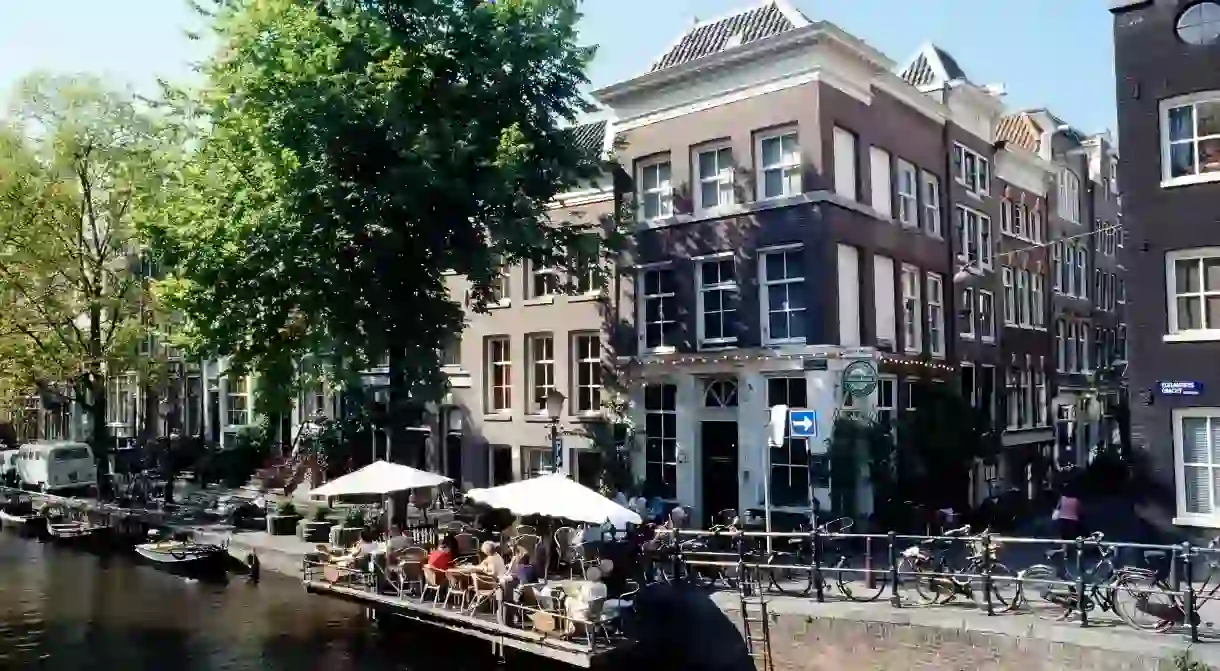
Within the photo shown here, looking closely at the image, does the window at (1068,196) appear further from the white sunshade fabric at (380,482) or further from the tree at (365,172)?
the white sunshade fabric at (380,482)

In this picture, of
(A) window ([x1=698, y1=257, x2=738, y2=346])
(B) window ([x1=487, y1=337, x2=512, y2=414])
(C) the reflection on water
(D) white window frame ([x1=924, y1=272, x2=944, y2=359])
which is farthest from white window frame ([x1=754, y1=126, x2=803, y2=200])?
(C) the reflection on water

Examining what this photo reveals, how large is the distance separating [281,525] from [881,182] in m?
18.3

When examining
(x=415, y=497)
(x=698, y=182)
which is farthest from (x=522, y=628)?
(x=415, y=497)

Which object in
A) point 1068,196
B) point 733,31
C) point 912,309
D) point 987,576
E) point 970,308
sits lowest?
point 987,576

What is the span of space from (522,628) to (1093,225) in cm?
3372

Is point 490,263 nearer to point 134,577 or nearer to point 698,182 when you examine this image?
point 698,182

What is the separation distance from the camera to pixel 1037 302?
116ft

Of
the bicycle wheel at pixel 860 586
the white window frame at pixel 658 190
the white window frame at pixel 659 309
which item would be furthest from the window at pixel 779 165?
the bicycle wheel at pixel 860 586

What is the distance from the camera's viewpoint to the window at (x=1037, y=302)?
1378 inches

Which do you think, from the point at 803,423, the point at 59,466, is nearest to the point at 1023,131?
the point at 803,423

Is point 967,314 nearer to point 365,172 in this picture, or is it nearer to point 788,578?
point 788,578

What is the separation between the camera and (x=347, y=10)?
21.5 m

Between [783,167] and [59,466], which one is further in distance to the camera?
[59,466]

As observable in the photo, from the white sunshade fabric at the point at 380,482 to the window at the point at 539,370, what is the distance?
897 centimetres
